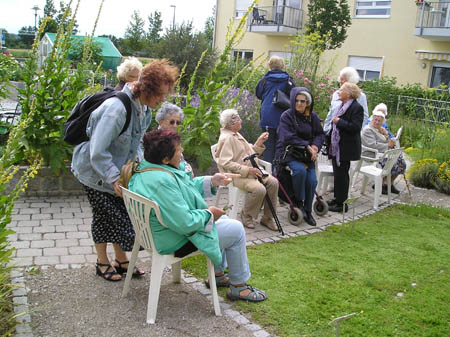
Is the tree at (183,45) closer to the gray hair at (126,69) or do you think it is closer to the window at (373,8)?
the window at (373,8)

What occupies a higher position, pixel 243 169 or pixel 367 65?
pixel 367 65

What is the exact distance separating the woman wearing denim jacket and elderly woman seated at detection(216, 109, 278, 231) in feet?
5.41

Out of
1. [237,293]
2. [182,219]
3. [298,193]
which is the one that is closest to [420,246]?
[298,193]

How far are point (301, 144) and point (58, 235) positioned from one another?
128 inches

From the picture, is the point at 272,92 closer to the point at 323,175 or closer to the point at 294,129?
the point at 294,129

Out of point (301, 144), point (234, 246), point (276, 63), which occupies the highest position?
point (276, 63)

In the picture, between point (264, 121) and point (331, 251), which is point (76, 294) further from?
point (264, 121)

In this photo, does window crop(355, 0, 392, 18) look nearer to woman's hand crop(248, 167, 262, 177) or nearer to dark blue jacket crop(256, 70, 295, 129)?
dark blue jacket crop(256, 70, 295, 129)

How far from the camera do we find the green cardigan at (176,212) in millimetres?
3500

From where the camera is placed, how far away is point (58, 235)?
17.5ft

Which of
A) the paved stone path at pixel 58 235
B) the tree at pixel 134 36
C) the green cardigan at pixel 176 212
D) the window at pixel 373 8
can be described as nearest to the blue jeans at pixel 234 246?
the green cardigan at pixel 176 212

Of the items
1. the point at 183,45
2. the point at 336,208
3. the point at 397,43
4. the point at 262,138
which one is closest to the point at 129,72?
the point at 262,138

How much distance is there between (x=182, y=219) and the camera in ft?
11.5

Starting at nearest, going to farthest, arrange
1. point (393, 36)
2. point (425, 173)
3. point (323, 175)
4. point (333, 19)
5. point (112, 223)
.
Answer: point (112, 223) → point (323, 175) → point (425, 173) → point (333, 19) → point (393, 36)
